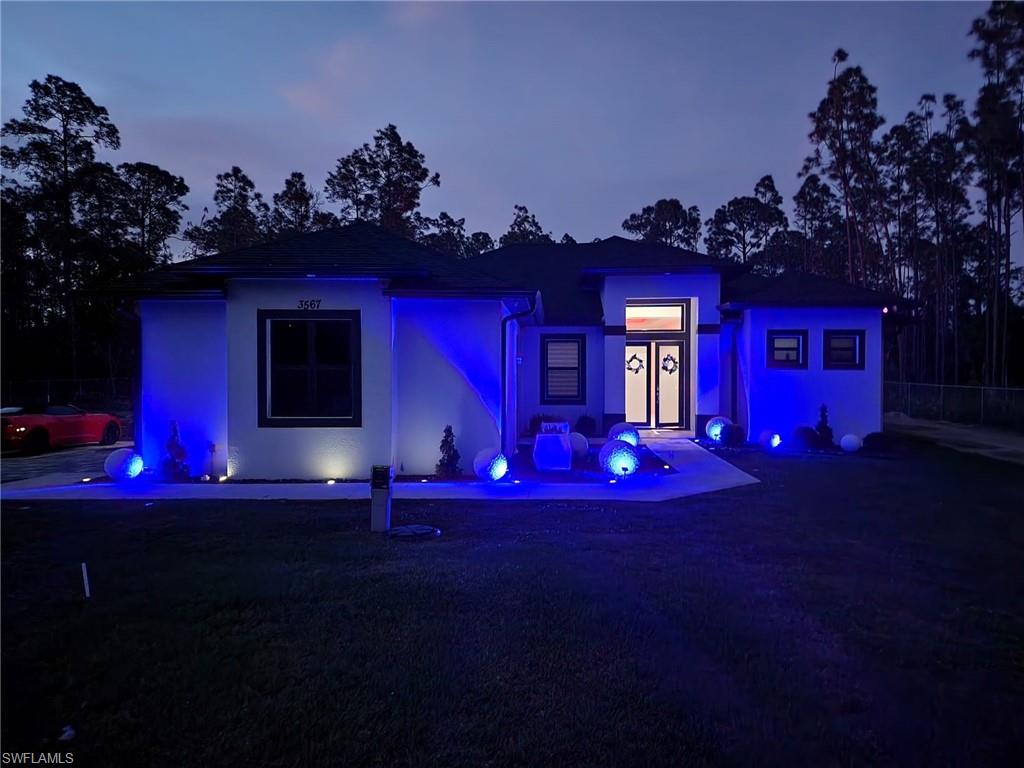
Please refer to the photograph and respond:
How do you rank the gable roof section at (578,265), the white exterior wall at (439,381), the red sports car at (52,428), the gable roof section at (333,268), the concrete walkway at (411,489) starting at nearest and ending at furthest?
the concrete walkway at (411,489), the gable roof section at (333,268), the white exterior wall at (439,381), the red sports car at (52,428), the gable roof section at (578,265)

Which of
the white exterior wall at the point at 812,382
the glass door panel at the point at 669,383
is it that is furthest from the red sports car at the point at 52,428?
the white exterior wall at the point at 812,382

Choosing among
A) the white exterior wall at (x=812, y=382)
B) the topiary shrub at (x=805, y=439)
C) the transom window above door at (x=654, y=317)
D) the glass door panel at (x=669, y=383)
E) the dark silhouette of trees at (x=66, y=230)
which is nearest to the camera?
the topiary shrub at (x=805, y=439)

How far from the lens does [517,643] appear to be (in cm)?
388

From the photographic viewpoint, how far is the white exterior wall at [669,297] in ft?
51.3

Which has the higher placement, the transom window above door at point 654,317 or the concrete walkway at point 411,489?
the transom window above door at point 654,317

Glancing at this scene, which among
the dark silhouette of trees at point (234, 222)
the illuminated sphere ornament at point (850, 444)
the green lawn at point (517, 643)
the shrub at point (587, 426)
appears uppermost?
the dark silhouette of trees at point (234, 222)

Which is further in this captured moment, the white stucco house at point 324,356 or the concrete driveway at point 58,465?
the concrete driveway at point 58,465

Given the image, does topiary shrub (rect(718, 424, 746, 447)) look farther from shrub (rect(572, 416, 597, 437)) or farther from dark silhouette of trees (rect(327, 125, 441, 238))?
dark silhouette of trees (rect(327, 125, 441, 238))

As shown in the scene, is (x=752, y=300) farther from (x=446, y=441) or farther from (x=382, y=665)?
(x=382, y=665)

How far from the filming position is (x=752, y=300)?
14625 mm

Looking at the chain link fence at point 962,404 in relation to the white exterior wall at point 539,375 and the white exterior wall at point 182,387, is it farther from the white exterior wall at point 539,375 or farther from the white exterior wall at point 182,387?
the white exterior wall at point 182,387

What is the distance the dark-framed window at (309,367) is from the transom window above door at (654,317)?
28.7 feet

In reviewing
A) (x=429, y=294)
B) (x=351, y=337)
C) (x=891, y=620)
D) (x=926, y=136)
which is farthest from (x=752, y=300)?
(x=926, y=136)

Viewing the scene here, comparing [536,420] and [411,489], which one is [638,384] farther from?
[411,489]
